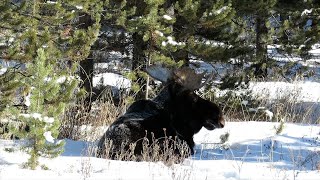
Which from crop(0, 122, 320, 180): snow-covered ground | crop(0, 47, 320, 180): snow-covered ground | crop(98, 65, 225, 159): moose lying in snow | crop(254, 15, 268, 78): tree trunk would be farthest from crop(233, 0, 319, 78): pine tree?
crop(98, 65, 225, 159): moose lying in snow

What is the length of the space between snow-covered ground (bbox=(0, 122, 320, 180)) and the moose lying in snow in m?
0.39

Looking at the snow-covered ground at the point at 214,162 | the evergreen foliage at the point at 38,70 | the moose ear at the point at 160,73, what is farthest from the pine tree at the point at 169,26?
the moose ear at the point at 160,73

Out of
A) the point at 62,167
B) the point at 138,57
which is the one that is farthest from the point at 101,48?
the point at 62,167

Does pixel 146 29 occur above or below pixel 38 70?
above

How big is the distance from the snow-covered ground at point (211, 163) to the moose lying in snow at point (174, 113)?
0.39 meters

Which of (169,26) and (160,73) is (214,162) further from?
(169,26)

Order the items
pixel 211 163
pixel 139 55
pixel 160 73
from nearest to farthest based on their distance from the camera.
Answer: pixel 211 163 < pixel 160 73 < pixel 139 55

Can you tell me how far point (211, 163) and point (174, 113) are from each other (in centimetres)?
108

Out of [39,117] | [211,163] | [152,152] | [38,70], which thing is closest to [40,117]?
[39,117]

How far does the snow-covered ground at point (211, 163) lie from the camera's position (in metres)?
5.24

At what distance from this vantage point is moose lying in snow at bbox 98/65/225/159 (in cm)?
675

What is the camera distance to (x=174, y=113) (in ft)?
23.0

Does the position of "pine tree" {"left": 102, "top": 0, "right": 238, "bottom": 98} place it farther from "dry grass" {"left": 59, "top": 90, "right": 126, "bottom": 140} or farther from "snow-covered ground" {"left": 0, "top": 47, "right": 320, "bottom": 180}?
"snow-covered ground" {"left": 0, "top": 47, "right": 320, "bottom": 180}

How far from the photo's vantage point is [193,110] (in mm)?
7035
